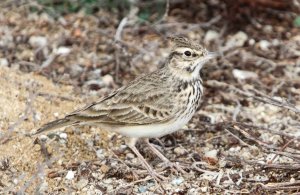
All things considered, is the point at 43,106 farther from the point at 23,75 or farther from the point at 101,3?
the point at 101,3

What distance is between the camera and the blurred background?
5.74 meters

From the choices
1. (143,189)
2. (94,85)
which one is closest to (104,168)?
(143,189)

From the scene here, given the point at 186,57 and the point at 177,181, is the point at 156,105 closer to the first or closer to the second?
the point at 186,57

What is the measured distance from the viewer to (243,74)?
7531mm

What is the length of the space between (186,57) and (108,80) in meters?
1.70

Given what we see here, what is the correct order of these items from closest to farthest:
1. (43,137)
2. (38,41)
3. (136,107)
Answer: (136,107)
(43,137)
(38,41)

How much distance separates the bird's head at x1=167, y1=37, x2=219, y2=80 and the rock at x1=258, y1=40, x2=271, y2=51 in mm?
2305

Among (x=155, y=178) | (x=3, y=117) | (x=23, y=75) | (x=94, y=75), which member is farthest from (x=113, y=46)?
(x=155, y=178)

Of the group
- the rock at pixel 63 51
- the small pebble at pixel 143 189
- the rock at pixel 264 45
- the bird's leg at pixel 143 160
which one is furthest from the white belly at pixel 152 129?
the rock at pixel 264 45

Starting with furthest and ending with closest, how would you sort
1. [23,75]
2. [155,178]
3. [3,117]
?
1. [23,75]
2. [3,117]
3. [155,178]

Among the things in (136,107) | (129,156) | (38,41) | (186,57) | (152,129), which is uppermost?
(186,57)

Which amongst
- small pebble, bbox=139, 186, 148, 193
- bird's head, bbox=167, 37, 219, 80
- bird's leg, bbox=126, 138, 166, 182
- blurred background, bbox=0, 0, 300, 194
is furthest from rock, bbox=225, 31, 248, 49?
small pebble, bbox=139, 186, 148, 193

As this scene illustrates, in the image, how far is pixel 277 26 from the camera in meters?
8.48

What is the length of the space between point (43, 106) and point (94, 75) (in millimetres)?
979
